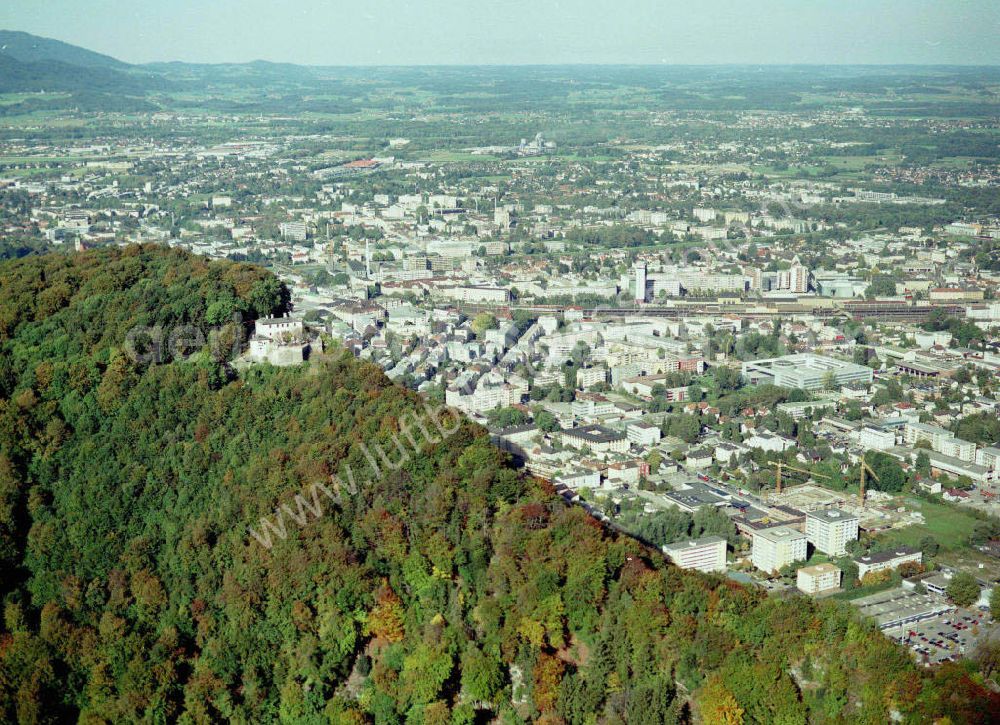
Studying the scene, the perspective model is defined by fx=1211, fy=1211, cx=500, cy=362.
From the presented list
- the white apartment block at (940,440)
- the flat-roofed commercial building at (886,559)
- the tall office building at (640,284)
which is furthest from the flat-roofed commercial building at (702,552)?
the tall office building at (640,284)

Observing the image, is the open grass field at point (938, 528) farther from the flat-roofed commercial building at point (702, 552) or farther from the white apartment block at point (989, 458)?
the flat-roofed commercial building at point (702, 552)

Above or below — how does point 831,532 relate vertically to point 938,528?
above

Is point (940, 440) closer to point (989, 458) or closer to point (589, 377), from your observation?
point (989, 458)

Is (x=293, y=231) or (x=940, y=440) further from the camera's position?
(x=293, y=231)

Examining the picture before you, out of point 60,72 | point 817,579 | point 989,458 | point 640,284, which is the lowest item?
point 640,284

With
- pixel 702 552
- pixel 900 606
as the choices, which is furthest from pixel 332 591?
pixel 900 606

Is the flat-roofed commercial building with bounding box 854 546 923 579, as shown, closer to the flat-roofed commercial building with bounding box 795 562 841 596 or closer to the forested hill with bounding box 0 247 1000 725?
the flat-roofed commercial building with bounding box 795 562 841 596
